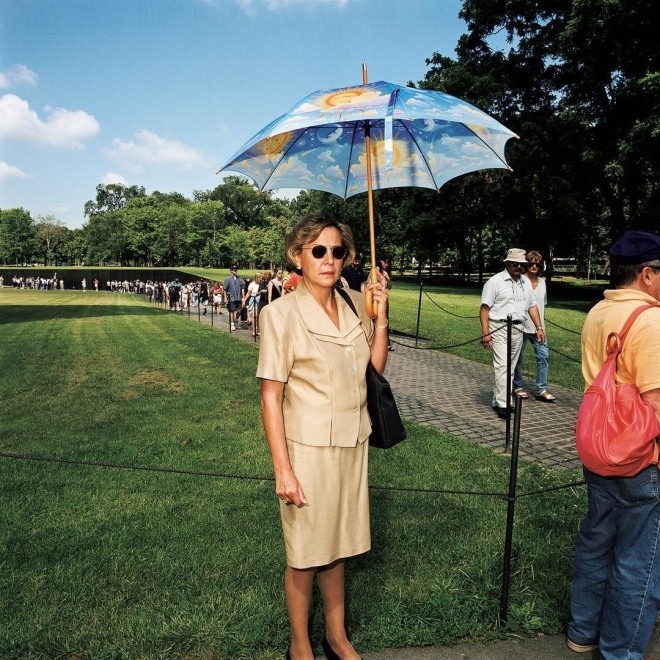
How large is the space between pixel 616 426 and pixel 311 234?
5.03 feet

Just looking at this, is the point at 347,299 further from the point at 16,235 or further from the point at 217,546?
the point at 16,235

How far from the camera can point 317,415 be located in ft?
7.85

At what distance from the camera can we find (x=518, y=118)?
29.5 meters

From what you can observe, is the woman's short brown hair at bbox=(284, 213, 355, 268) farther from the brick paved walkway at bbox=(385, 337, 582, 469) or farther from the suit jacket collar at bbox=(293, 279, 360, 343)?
the brick paved walkway at bbox=(385, 337, 582, 469)

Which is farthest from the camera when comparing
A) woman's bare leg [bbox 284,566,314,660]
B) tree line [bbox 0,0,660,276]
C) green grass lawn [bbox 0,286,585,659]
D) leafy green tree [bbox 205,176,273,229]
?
leafy green tree [bbox 205,176,273,229]

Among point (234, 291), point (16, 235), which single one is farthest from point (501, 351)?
point (16, 235)

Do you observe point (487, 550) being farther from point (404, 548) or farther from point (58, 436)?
point (58, 436)

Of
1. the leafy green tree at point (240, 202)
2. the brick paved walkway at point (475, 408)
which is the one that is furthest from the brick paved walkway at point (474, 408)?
the leafy green tree at point (240, 202)

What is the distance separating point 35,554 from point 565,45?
86.0ft

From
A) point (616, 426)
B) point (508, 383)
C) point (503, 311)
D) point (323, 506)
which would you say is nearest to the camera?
point (616, 426)

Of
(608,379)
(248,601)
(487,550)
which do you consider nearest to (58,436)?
(248,601)

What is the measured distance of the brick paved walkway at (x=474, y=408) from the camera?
633 centimetres

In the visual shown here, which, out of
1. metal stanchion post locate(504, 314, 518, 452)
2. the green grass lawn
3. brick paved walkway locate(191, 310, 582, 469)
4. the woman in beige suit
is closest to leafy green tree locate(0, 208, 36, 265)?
brick paved walkway locate(191, 310, 582, 469)

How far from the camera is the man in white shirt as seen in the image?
721cm
